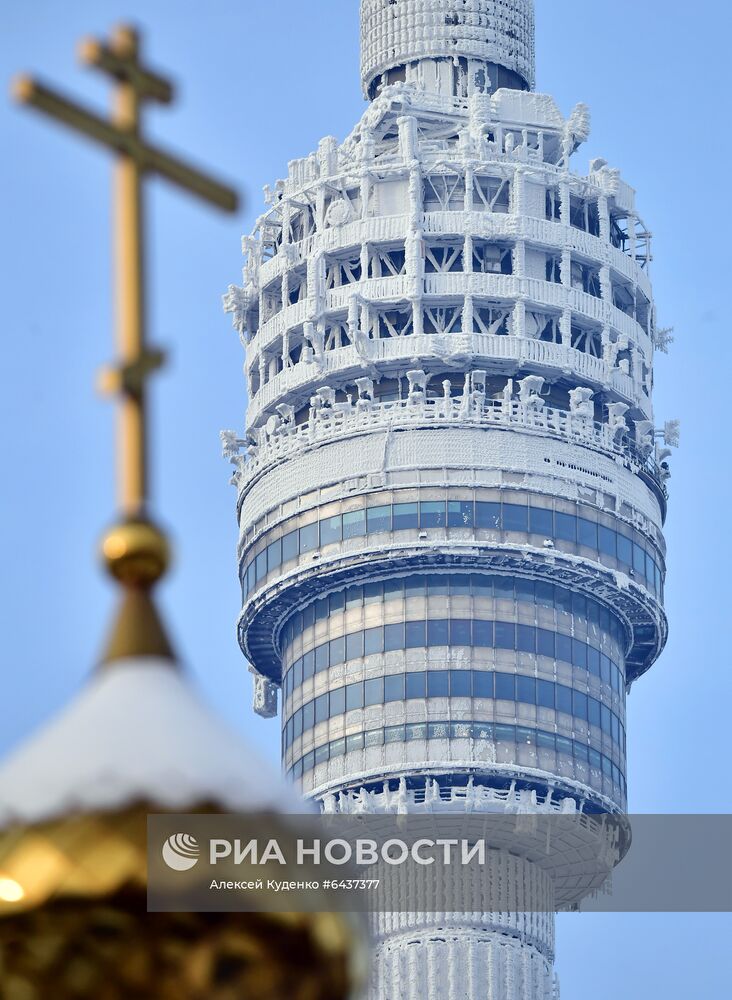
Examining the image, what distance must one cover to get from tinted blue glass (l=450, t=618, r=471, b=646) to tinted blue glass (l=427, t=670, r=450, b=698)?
5.62 feet

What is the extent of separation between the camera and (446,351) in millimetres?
177625

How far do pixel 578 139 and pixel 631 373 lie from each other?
48.5 ft

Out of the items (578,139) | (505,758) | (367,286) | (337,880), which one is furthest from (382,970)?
(337,880)

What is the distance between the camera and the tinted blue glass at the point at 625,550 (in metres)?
178

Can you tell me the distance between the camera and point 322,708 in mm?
176000

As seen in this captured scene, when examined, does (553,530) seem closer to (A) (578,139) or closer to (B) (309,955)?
(A) (578,139)

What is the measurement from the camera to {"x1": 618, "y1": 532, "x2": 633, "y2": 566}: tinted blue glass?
178000 millimetres

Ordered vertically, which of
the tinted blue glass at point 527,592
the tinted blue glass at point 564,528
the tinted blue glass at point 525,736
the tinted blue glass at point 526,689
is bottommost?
the tinted blue glass at point 525,736

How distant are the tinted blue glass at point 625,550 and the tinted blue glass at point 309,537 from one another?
16.6m

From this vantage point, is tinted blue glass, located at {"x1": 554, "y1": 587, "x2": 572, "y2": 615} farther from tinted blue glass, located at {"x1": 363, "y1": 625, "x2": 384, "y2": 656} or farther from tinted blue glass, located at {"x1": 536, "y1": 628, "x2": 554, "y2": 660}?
tinted blue glass, located at {"x1": 363, "y1": 625, "x2": 384, "y2": 656}

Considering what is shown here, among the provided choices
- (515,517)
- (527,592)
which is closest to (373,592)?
(527,592)

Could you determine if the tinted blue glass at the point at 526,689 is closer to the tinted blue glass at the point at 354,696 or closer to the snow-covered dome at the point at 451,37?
the tinted blue glass at the point at 354,696

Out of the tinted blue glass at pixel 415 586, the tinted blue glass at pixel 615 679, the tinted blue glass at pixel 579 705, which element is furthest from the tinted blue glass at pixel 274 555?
the tinted blue glass at pixel 615 679

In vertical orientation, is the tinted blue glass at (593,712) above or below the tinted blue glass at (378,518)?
below
